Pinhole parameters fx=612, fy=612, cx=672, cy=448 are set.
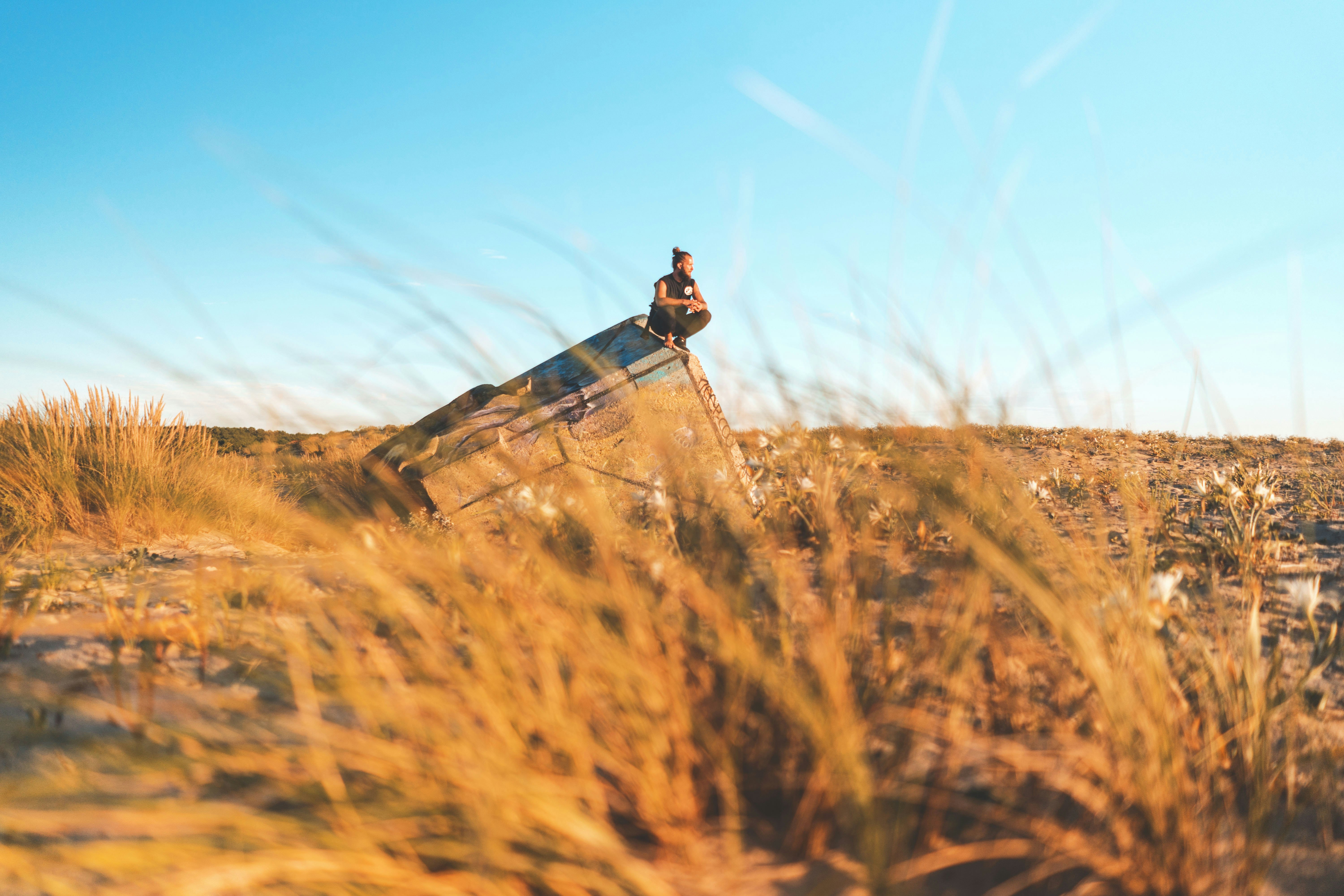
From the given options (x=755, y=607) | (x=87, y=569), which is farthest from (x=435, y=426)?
(x=755, y=607)

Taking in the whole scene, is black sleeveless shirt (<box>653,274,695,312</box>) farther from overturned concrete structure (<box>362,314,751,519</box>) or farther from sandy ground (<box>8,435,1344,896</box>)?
sandy ground (<box>8,435,1344,896</box>)

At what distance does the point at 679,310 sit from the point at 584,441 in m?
1.34

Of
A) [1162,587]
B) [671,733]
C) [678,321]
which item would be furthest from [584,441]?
[1162,587]

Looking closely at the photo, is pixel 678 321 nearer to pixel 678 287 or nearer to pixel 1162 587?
pixel 678 287

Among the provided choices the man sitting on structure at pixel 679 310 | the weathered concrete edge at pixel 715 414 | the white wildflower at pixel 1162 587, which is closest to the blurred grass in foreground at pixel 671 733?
the white wildflower at pixel 1162 587

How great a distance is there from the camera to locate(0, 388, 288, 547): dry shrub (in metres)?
3.78

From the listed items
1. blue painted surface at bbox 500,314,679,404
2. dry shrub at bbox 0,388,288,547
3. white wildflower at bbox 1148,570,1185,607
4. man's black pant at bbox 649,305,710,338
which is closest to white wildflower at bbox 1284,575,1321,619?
white wildflower at bbox 1148,570,1185,607

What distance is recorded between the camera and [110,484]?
3963 mm

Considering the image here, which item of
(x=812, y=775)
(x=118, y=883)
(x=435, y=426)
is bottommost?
(x=118, y=883)

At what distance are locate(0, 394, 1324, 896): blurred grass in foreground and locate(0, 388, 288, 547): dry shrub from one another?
7.73 ft

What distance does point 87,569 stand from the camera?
3.05 metres

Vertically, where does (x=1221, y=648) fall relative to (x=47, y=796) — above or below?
above

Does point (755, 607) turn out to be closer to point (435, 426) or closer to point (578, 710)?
point (578, 710)

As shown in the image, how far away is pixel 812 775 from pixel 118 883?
1176 millimetres
